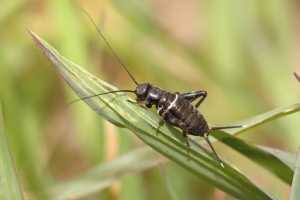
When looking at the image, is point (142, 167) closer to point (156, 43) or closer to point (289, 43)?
point (156, 43)

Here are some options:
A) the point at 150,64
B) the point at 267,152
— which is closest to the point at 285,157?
the point at 267,152

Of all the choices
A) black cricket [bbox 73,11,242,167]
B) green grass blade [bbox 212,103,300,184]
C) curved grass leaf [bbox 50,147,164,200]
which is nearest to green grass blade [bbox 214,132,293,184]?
green grass blade [bbox 212,103,300,184]

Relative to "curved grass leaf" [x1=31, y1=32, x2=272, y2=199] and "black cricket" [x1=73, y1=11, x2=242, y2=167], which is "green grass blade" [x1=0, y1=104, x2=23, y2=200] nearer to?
"curved grass leaf" [x1=31, y1=32, x2=272, y2=199]

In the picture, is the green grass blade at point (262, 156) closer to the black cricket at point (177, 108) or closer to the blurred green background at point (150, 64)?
the black cricket at point (177, 108)

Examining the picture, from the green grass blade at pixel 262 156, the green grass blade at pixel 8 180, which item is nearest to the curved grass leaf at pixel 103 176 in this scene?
the green grass blade at pixel 262 156

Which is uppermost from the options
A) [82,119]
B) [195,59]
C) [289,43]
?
[82,119]

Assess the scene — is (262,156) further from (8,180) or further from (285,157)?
(8,180)

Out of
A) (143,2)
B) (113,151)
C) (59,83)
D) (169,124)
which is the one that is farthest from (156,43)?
(169,124)
